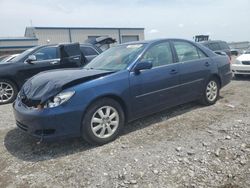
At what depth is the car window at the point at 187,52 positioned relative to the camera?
19.0 feet

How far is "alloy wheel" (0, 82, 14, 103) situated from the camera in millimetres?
7909

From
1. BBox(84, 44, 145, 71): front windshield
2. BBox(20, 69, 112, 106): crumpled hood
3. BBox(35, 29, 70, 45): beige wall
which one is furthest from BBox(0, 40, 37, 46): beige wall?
BBox(20, 69, 112, 106): crumpled hood

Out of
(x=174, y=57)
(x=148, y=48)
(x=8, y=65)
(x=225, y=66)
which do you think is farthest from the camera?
(x=8, y=65)

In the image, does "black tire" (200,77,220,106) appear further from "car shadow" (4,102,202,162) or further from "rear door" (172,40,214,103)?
"car shadow" (4,102,202,162)

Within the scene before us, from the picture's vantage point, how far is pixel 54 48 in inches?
345

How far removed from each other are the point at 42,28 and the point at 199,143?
3184cm

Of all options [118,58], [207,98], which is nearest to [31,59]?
[118,58]

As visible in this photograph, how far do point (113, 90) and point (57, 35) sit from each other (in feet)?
103

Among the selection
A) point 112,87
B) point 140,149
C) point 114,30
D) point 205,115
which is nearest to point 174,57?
point 205,115

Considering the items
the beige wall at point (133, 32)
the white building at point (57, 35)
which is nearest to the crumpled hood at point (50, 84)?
the white building at point (57, 35)

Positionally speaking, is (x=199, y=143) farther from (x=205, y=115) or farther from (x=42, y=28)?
(x=42, y=28)

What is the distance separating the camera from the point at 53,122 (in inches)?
158

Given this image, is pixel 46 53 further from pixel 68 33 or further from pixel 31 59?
pixel 68 33

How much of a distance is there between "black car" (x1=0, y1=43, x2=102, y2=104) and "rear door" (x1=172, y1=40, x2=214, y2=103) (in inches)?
135
